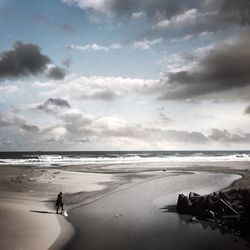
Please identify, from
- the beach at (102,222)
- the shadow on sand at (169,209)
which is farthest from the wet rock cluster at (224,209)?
the beach at (102,222)

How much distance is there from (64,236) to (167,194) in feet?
56.2

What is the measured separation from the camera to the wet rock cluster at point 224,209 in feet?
67.1

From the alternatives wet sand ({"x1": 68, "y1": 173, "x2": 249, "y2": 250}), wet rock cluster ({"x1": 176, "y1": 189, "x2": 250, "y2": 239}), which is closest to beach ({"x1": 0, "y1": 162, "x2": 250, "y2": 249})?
wet sand ({"x1": 68, "y1": 173, "x2": 249, "y2": 250})

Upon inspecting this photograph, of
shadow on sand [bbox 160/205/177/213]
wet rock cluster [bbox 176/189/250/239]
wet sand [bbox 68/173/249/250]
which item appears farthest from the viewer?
shadow on sand [bbox 160/205/177/213]

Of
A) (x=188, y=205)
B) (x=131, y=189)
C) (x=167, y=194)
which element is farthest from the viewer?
(x=131, y=189)

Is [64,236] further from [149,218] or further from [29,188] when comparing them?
[29,188]

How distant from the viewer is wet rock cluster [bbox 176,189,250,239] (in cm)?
2044

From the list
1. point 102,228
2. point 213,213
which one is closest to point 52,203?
point 102,228

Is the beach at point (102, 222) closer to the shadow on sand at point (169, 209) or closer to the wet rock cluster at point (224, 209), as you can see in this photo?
the shadow on sand at point (169, 209)

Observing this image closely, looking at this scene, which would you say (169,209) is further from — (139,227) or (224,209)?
(139,227)

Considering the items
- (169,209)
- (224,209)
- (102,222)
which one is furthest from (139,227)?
(224,209)

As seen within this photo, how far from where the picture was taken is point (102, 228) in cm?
2044

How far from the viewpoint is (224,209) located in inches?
904

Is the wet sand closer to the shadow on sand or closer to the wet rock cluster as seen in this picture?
the shadow on sand
